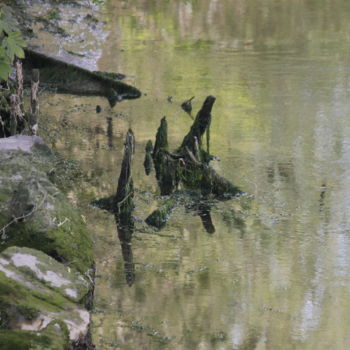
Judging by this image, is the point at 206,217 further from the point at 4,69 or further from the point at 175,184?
the point at 4,69

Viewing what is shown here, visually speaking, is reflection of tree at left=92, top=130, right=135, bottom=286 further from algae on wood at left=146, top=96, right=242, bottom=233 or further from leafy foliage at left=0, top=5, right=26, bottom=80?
leafy foliage at left=0, top=5, right=26, bottom=80

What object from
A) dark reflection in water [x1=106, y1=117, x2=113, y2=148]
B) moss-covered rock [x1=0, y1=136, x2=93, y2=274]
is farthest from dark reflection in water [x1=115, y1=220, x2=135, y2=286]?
dark reflection in water [x1=106, y1=117, x2=113, y2=148]

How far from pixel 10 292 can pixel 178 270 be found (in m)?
4.21

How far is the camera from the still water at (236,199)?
1129 centimetres

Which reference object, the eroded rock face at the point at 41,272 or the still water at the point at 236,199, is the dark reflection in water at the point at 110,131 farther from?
the eroded rock face at the point at 41,272

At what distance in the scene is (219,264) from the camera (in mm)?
13023

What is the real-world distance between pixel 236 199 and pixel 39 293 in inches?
275

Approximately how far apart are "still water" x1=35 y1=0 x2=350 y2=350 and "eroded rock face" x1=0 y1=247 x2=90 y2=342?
3.56 feet

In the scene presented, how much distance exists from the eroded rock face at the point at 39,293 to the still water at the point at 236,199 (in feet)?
3.56

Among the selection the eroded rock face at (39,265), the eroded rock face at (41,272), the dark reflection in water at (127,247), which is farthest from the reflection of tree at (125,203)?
the eroded rock face at (41,272)

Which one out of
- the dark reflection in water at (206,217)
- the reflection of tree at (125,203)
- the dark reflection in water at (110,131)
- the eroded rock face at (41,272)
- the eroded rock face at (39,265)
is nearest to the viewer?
the eroded rock face at (39,265)

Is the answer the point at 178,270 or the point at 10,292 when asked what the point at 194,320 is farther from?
the point at 10,292

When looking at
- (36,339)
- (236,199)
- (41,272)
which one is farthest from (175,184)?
(36,339)

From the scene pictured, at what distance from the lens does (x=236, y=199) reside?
622 inches
